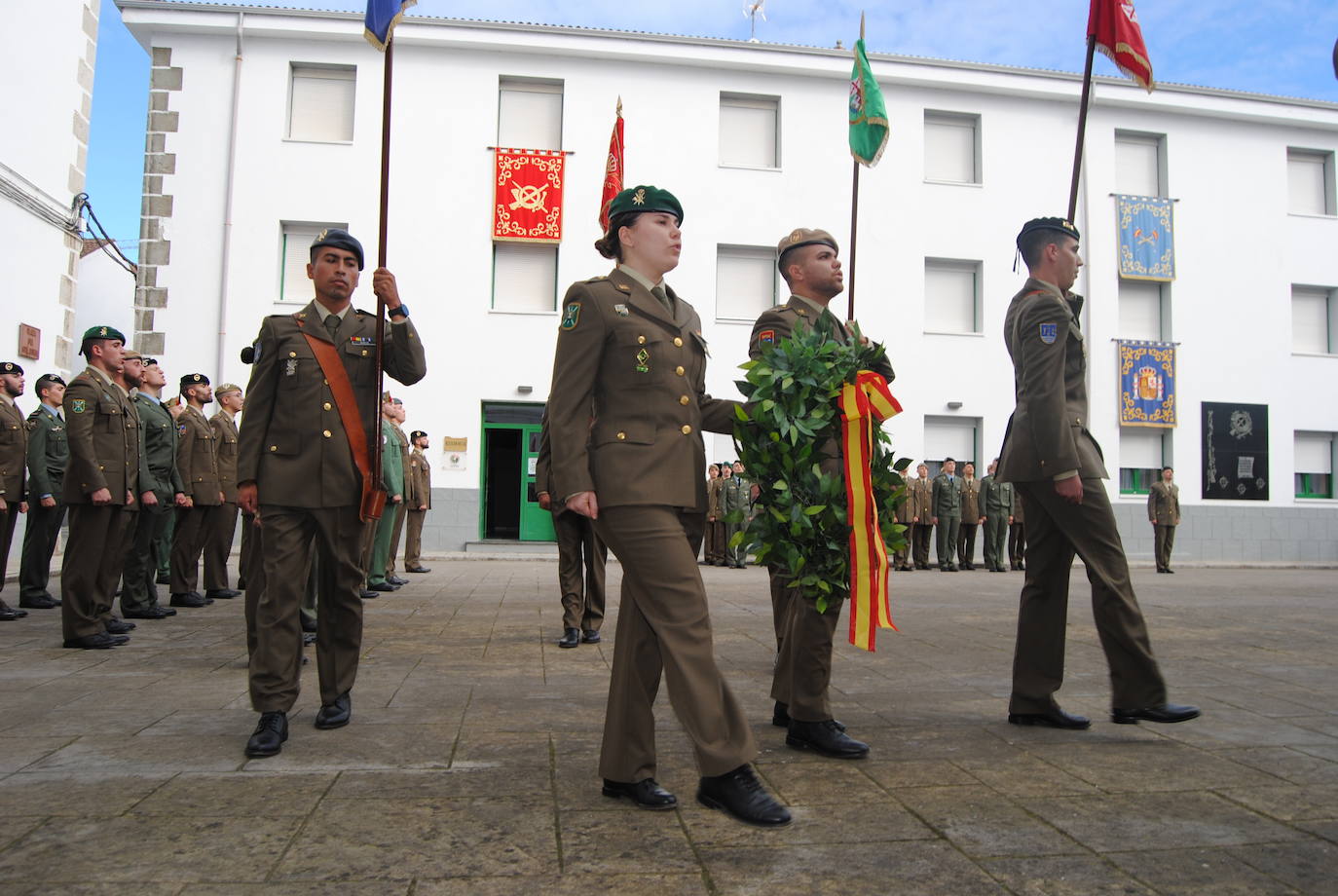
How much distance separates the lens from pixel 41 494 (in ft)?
28.4

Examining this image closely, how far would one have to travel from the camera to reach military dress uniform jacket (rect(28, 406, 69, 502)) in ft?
28.5

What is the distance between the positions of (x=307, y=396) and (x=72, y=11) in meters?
11.6

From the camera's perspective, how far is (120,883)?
2.47 metres

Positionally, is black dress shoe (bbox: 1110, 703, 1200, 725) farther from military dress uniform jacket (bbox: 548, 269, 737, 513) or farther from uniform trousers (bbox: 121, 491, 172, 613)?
uniform trousers (bbox: 121, 491, 172, 613)

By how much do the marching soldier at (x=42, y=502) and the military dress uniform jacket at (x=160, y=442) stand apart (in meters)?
0.83

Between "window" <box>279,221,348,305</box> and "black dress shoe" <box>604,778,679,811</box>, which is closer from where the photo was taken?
"black dress shoe" <box>604,778,679,811</box>

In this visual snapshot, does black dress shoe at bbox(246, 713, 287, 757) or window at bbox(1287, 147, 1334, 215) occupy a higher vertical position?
window at bbox(1287, 147, 1334, 215)

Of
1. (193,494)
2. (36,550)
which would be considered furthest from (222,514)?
(36,550)

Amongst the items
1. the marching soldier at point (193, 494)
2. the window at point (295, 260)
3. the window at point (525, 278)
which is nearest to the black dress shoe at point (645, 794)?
the marching soldier at point (193, 494)

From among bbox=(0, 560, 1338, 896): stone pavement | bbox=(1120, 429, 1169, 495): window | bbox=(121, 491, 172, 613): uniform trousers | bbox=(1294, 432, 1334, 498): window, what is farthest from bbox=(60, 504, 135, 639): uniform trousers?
bbox=(1294, 432, 1334, 498): window

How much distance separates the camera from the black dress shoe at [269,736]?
3740mm

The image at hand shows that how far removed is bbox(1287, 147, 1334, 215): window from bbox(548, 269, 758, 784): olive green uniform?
23.9 metres

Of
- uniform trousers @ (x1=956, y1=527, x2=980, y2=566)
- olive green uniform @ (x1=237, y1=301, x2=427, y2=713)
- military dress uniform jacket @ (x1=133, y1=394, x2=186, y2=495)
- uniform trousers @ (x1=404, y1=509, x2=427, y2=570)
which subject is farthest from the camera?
uniform trousers @ (x1=956, y1=527, x2=980, y2=566)

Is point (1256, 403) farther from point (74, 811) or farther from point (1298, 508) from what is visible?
point (74, 811)
